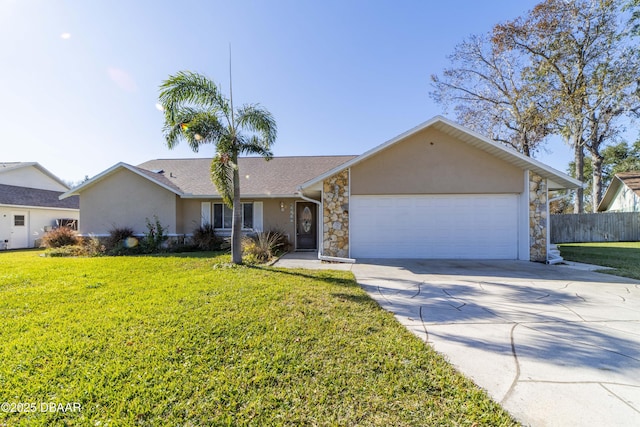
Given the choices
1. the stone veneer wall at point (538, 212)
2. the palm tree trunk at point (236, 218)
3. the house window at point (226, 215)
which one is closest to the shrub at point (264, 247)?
the palm tree trunk at point (236, 218)

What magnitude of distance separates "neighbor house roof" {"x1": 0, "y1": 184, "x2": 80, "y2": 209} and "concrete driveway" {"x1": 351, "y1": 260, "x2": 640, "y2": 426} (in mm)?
20776

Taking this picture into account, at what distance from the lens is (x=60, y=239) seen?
43.2 ft

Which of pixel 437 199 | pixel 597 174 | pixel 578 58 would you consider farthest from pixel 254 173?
pixel 597 174

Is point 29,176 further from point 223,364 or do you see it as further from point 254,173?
point 223,364

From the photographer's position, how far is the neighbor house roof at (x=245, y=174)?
12.8 meters

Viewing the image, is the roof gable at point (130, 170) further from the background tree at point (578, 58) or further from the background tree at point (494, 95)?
the background tree at point (578, 58)

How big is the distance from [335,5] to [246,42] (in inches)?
138

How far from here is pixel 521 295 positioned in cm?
544

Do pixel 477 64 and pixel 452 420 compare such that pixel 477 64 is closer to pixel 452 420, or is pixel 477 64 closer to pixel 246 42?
pixel 246 42

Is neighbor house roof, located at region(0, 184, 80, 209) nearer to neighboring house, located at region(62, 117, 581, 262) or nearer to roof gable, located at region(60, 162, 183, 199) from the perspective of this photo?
roof gable, located at region(60, 162, 183, 199)

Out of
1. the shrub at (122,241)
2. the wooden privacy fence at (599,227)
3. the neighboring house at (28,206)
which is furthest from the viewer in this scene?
the wooden privacy fence at (599,227)

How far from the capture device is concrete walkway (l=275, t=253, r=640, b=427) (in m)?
2.39

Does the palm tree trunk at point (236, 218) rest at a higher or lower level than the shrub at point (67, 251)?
higher

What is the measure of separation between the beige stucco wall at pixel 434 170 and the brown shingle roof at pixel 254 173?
455 centimetres
